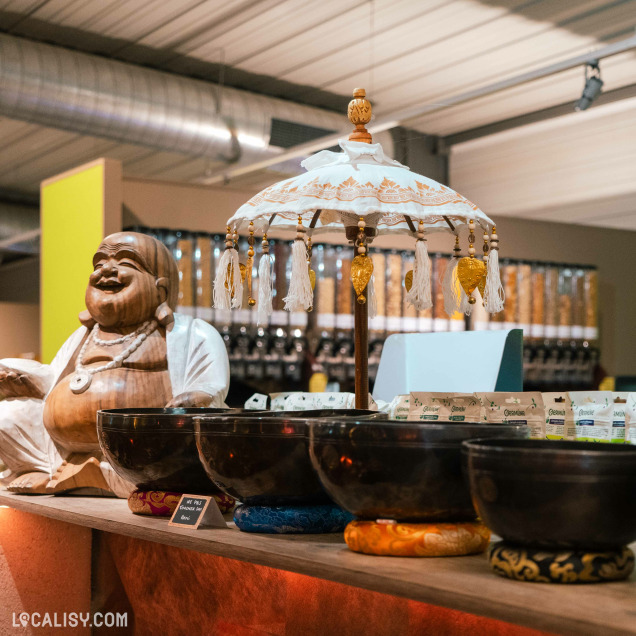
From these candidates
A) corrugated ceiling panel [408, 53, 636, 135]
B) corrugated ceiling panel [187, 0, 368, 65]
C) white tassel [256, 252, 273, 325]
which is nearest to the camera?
white tassel [256, 252, 273, 325]

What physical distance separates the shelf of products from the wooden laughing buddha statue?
1933 millimetres

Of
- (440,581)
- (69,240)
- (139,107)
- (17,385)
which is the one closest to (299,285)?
(17,385)

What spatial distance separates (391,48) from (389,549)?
5.02 metres

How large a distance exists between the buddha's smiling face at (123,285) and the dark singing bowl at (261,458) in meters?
0.88

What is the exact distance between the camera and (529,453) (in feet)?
3.11

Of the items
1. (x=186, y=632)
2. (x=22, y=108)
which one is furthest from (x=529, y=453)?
(x=22, y=108)

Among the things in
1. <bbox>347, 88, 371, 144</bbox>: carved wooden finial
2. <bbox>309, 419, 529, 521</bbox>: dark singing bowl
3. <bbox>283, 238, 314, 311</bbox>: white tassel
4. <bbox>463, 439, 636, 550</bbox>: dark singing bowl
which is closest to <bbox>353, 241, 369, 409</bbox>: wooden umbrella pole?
<bbox>283, 238, 314, 311</bbox>: white tassel

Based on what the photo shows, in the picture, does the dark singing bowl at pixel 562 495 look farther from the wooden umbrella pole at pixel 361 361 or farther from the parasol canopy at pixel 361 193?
the wooden umbrella pole at pixel 361 361

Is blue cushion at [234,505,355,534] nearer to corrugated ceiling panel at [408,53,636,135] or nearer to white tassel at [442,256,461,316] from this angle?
white tassel at [442,256,461,316]

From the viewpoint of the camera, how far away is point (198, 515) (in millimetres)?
1356

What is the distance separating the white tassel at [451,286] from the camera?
2.08 meters

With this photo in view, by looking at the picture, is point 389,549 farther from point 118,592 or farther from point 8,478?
point 8,478

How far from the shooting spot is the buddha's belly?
2021mm

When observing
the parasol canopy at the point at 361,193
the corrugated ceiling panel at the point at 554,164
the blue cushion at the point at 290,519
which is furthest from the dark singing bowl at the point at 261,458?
the corrugated ceiling panel at the point at 554,164
